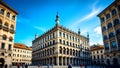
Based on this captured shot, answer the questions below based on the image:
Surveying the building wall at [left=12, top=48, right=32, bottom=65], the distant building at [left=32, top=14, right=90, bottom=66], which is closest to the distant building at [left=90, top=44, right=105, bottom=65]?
the distant building at [left=32, top=14, right=90, bottom=66]

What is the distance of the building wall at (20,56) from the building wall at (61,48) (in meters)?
15.0

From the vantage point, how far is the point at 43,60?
179 ft

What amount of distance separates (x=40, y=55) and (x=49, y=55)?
9.50 metres

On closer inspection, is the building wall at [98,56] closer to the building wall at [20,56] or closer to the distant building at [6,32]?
the building wall at [20,56]

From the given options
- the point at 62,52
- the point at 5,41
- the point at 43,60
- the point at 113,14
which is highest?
the point at 113,14

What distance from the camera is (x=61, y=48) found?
4709cm

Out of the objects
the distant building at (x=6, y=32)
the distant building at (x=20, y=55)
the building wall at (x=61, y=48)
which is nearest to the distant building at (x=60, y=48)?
the building wall at (x=61, y=48)

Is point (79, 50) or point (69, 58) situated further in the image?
point (79, 50)

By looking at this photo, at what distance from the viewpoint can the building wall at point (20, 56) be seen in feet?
232

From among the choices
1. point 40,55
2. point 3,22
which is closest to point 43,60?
point 40,55

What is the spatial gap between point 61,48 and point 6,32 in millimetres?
21661

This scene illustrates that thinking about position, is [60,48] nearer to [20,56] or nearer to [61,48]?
[61,48]

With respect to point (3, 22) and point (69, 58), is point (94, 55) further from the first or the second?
point (3, 22)

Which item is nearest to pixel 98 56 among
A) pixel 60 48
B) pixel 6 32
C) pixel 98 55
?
pixel 98 55
